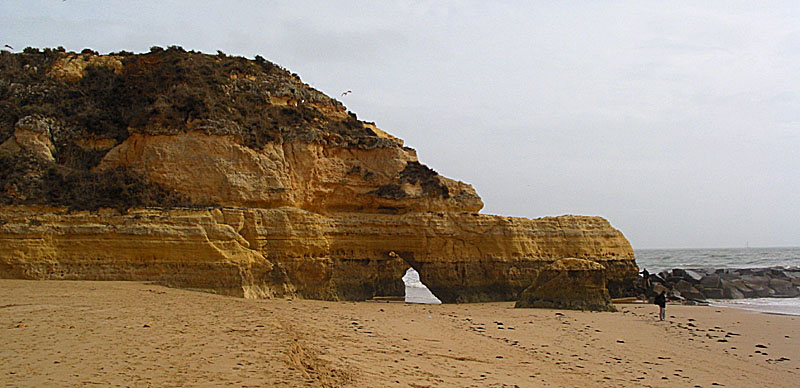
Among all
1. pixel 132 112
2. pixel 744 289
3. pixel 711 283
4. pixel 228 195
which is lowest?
pixel 744 289

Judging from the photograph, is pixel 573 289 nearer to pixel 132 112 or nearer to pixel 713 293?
pixel 713 293

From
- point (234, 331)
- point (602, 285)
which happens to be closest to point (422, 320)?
point (234, 331)

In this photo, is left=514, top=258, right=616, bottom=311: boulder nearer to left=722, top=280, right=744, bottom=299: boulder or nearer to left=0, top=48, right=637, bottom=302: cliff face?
left=0, top=48, right=637, bottom=302: cliff face

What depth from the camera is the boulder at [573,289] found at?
19094 mm

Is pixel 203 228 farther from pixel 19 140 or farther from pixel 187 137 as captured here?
pixel 19 140

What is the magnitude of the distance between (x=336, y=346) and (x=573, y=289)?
1185cm

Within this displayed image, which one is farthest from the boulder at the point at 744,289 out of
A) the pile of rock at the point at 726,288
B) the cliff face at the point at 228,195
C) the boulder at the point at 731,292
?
the cliff face at the point at 228,195

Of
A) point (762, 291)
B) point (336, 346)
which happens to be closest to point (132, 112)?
point (336, 346)

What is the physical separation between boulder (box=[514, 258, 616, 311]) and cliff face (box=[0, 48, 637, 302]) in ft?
9.99

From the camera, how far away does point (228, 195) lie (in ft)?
59.7

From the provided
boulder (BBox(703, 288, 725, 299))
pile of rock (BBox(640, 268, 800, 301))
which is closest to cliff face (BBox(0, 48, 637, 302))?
pile of rock (BBox(640, 268, 800, 301))

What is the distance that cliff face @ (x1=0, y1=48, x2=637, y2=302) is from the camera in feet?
51.5

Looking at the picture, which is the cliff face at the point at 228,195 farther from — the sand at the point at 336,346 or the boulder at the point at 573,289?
the boulder at the point at 573,289

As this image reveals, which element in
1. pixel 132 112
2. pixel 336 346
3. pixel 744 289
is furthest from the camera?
pixel 744 289
